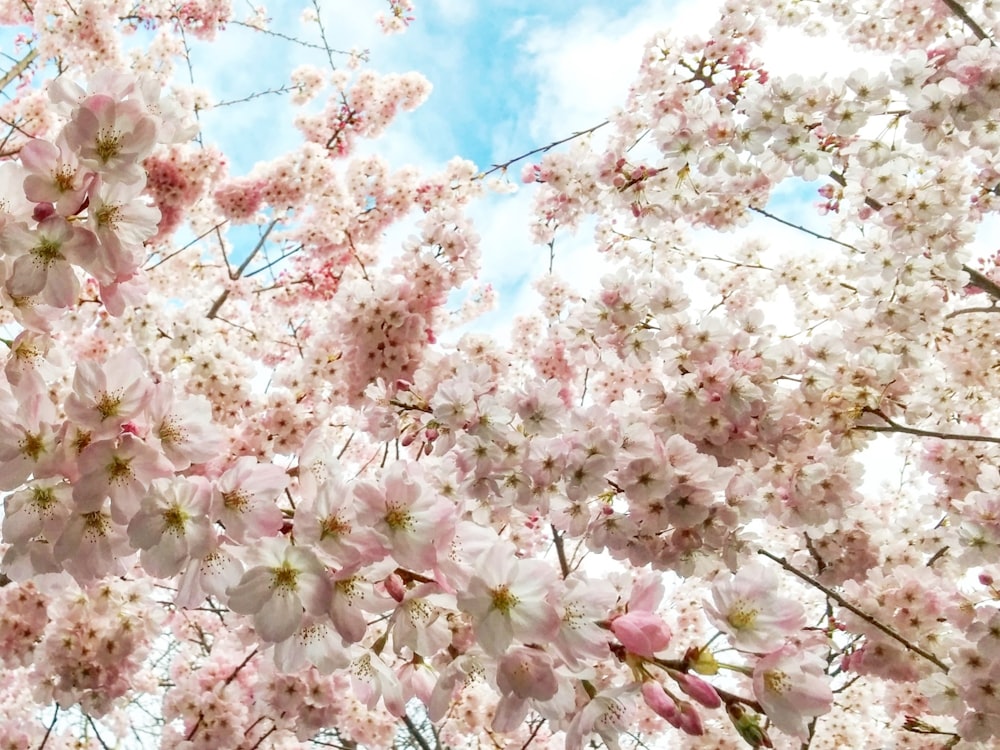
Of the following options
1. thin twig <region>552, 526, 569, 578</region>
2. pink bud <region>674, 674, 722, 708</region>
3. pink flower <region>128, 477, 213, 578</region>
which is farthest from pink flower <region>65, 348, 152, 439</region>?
thin twig <region>552, 526, 569, 578</region>

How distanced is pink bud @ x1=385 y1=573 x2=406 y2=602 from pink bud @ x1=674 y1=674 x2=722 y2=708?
48 centimetres

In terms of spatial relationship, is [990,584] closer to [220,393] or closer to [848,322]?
[848,322]

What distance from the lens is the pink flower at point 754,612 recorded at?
50.6 inches

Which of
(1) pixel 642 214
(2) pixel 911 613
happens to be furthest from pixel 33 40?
(2) pixel 911 613

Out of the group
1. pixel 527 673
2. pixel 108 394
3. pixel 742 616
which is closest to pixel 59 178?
pixel 108 394

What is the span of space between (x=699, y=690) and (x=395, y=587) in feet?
1.73

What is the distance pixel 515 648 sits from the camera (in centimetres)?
119

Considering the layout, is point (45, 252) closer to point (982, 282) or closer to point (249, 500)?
point (249, 500)

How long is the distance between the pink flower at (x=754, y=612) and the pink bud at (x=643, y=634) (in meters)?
0.23

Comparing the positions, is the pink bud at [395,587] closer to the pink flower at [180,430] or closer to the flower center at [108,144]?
the pink flower at [180,430]

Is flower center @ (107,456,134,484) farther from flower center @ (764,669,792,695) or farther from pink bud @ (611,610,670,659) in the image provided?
flower center @ (764,669,792,695)

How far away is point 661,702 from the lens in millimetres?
1092

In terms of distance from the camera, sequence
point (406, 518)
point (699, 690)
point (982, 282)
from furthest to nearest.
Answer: point (982, 282) → point (406, 518) → point (699, 690)

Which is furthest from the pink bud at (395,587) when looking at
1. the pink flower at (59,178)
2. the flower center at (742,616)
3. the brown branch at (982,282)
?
the brown branch at (982,282)
